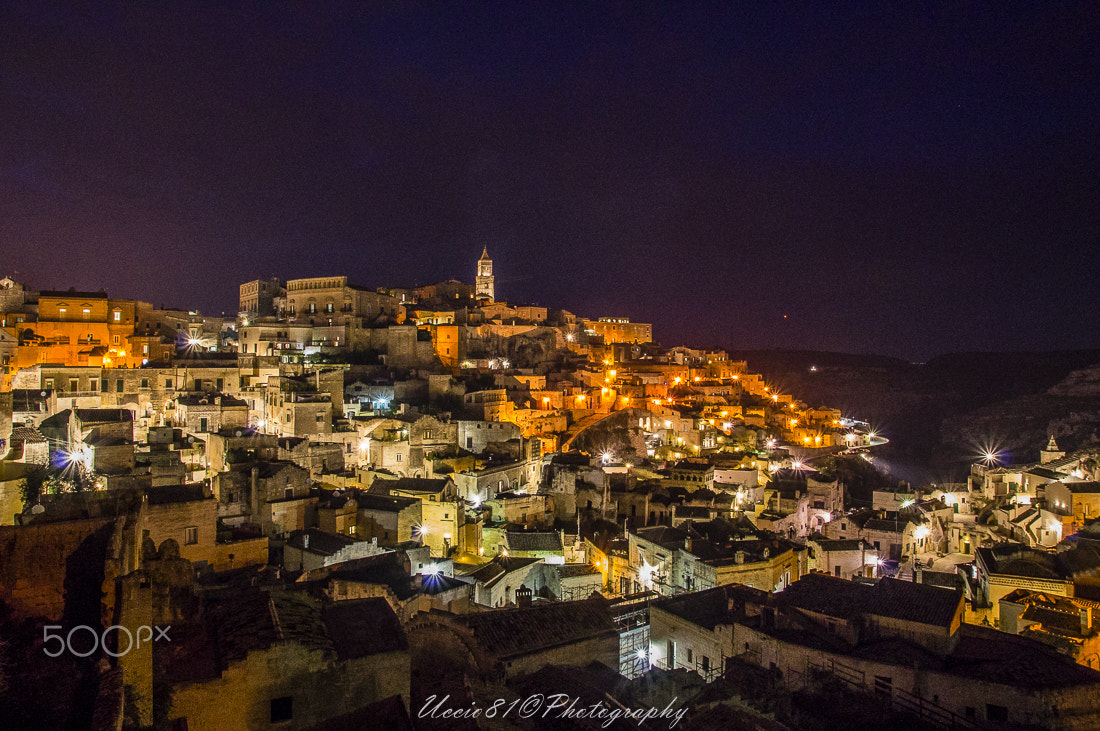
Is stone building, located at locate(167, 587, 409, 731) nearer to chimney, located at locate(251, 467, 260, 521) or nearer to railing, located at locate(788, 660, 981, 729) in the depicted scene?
railing, located at locate(788, 660, 981, 729)

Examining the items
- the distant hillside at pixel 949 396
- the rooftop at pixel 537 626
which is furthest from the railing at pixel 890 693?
the distant hillside at pixel 949 396

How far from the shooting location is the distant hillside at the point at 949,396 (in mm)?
57875

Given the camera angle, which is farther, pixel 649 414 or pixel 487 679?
pixel 649 414

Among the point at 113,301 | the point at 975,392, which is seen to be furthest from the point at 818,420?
the point at 113,301

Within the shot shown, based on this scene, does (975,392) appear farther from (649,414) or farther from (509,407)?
(509,407)

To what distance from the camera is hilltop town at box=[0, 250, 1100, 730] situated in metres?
7.34

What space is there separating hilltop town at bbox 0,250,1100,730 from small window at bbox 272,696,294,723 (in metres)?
0.04

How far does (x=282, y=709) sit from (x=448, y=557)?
12.3 metres

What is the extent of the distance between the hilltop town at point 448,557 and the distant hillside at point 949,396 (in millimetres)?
26288

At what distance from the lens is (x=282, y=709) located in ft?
23.8

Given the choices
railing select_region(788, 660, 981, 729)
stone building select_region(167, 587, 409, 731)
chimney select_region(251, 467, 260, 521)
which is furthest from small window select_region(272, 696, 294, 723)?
chimney select_region(251, 467, 260, 521)

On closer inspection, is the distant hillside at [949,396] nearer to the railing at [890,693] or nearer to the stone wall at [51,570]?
the railing at [890,693]

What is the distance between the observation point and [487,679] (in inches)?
365

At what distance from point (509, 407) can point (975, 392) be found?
240ft
